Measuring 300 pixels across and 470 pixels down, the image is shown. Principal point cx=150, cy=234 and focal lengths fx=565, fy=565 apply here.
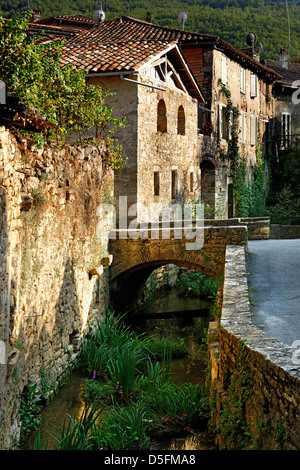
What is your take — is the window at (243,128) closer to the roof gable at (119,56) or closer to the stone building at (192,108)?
the stone building at (192,108)

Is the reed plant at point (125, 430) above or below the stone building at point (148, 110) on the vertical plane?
below

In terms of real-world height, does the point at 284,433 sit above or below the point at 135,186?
below

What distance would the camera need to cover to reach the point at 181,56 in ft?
53.7

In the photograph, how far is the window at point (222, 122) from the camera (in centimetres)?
2192

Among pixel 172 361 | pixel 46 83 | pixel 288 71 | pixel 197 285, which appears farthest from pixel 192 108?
pixel 288 71

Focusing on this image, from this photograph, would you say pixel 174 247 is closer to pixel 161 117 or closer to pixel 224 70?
pixel 161 117

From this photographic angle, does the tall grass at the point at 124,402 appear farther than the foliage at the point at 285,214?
No

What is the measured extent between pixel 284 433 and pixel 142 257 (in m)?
7.82

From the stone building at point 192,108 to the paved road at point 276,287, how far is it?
154 inches

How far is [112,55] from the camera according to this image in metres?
14.6

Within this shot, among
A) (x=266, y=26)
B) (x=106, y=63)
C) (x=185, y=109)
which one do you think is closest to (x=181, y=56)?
(x=185, y=109)

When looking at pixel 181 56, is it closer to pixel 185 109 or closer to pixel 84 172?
pixel 185 109

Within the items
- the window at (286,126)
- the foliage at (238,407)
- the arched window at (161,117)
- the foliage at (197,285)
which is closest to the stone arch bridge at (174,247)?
the foliage at (197,285)
